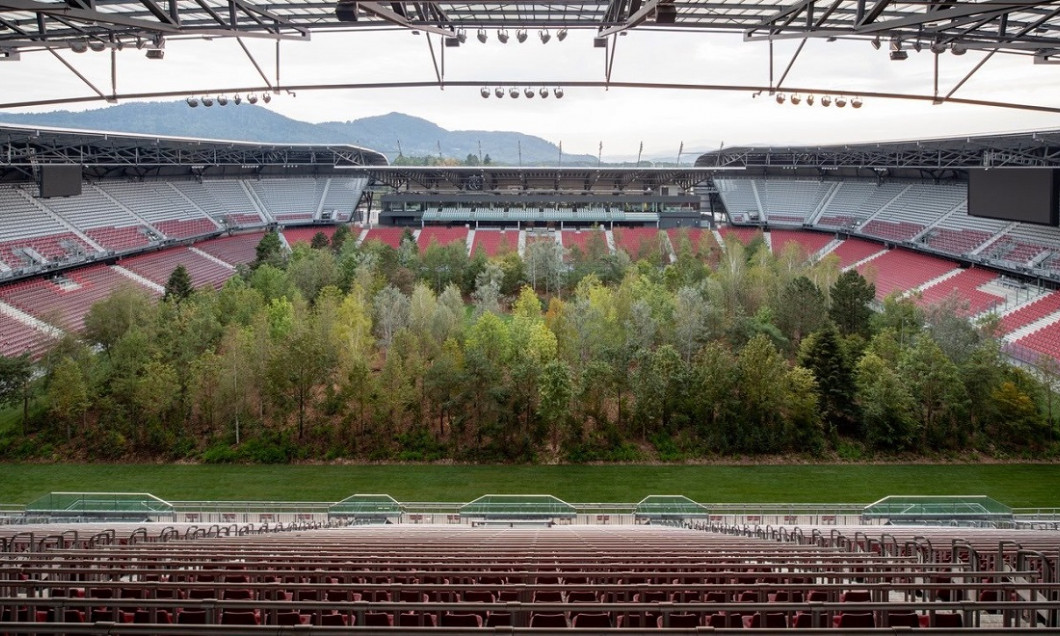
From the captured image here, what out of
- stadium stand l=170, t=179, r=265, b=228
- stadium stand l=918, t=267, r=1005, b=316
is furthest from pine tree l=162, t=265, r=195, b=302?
stadium stand l=918, t=267, r=1005, b=316

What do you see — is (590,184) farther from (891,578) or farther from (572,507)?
(891,578)

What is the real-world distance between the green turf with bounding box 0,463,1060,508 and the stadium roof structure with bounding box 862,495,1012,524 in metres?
3.93

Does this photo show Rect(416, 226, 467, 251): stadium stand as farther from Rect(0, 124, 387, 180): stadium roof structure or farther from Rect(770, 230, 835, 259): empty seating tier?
Rect(770, 230, 835, 259): empty seating tier

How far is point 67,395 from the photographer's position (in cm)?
2475

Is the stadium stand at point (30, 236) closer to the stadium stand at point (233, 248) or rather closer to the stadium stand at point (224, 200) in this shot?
the stadium stand at point (233, 248)

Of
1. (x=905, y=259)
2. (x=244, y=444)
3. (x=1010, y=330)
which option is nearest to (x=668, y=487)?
(x=244, y=444)

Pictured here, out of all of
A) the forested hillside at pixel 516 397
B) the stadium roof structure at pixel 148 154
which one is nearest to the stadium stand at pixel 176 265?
the stadium roof structure at pixel 148 154

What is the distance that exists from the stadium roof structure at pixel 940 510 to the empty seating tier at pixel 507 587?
24.5 ft

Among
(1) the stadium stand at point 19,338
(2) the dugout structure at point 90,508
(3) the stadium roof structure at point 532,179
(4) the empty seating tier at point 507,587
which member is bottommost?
(2) the dugout structure at point 90,508

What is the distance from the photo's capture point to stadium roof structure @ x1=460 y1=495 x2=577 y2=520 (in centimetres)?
1841

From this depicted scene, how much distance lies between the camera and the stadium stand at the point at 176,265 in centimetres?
4678

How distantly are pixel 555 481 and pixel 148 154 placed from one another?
143ft

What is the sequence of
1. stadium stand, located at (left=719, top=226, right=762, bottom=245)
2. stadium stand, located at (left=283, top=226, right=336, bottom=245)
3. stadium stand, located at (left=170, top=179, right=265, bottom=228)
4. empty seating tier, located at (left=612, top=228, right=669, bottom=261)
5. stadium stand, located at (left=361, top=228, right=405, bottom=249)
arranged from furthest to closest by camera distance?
stadium stand, located at (left=719, top=226, right=762, bottom=245) < stadium stand, located at (left=283, top=226, right=336, bottom=245) < stadium stand, located at (left=361, top=228, right=405, bottom=249) < stadium stand, located at (left=170, top=179, right=265, bottom=228) < empty seating tier, located at (left=612, top=228, right=669, bottom=261)

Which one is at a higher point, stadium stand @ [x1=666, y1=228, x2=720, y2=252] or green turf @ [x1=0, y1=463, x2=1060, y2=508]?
stadium stand @ [x1=666, y1=228, x2=720, y2=252]
